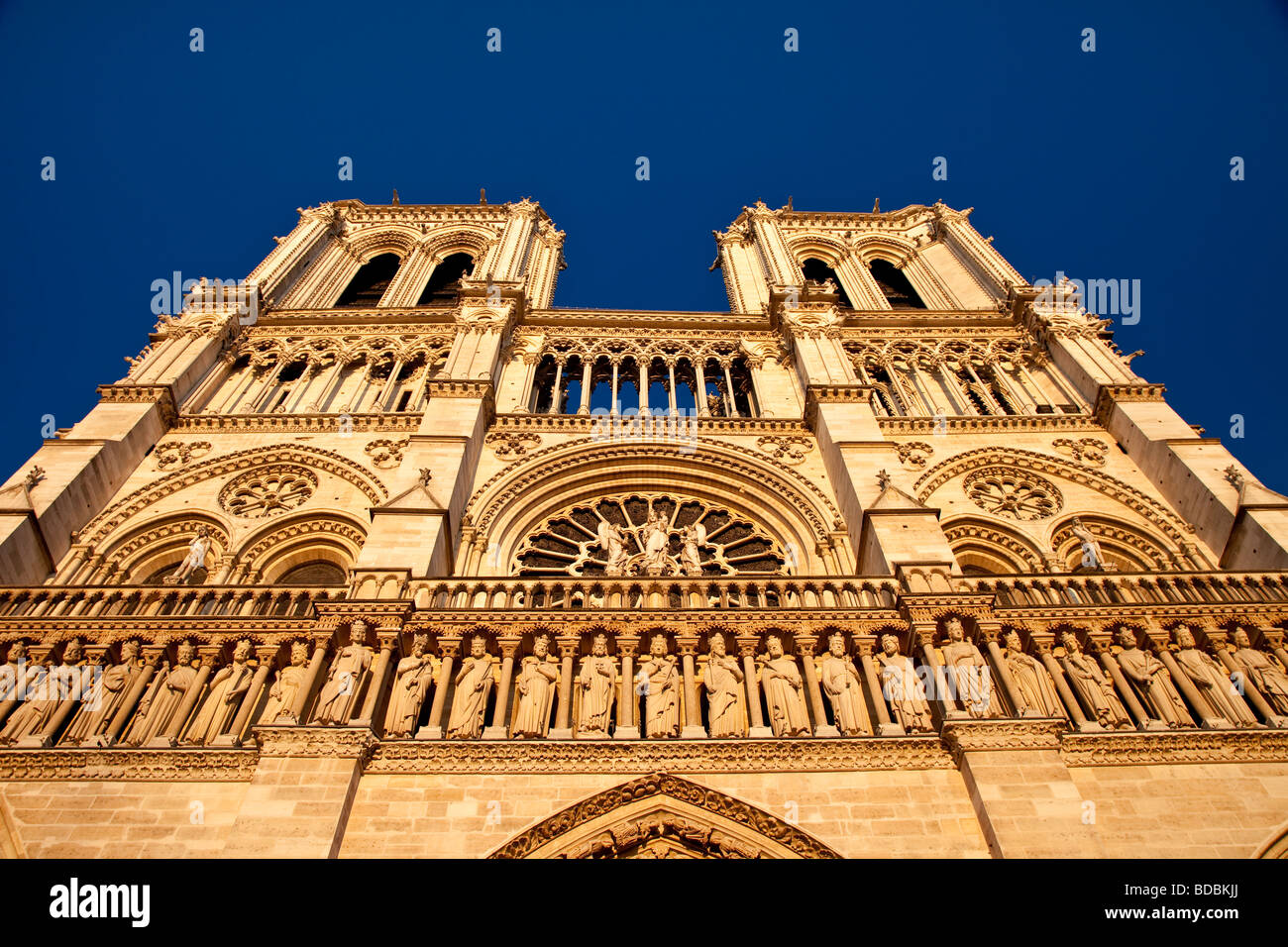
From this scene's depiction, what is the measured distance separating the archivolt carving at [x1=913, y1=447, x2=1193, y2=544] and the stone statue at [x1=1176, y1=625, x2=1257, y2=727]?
427 centimetres

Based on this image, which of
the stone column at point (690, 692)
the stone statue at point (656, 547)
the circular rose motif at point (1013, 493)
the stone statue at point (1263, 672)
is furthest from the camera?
the circular rose motif at point (1013, 493)

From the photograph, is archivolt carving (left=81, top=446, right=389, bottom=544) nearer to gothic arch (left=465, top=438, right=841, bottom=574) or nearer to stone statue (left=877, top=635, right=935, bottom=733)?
gothic arch (left=465, top=438, right=841, bottom=574)

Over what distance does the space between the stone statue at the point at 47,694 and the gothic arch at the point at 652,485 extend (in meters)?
5.58

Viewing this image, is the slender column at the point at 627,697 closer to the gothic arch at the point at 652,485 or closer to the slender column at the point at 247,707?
the slender column at the point at 247,707

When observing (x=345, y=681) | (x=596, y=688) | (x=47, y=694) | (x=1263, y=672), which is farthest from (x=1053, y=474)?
(x=47, y=694)

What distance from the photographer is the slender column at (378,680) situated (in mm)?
8902

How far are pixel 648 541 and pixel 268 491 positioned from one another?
6262mm

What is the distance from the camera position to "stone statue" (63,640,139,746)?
891 cm

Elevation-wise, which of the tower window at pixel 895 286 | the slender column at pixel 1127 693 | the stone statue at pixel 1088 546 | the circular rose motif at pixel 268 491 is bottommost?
the slender column at pixel 1127 693

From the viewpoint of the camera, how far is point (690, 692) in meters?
9.57

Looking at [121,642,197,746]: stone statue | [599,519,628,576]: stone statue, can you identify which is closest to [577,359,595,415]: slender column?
[599,519,628,576]: stone statue

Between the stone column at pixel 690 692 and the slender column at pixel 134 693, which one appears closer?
the slender column at pixel 134 693

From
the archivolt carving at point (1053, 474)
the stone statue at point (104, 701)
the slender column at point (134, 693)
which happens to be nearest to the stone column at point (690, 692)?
the slender column at point (134, 693)
